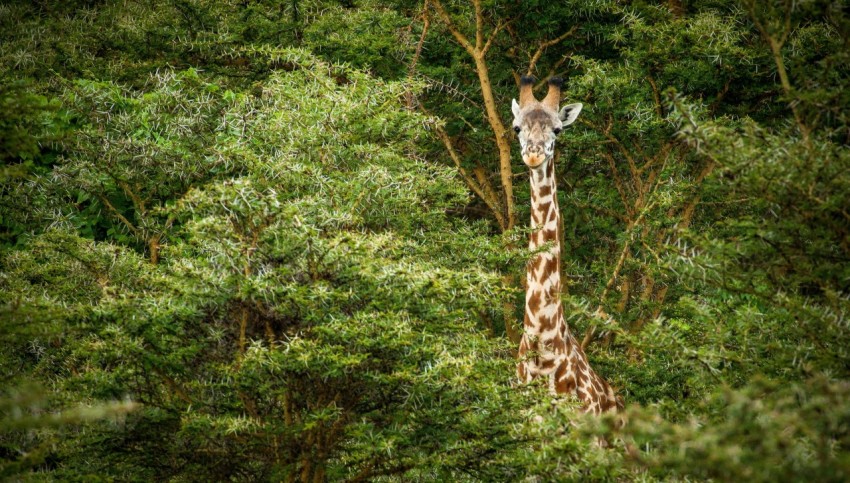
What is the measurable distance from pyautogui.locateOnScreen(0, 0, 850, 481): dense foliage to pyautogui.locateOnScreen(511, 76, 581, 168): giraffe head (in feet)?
3.88

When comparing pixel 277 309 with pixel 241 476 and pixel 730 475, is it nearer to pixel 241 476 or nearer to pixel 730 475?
pixel 241 476

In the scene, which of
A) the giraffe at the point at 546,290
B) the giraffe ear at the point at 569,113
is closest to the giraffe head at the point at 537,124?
the giraffe at the point at 546,290

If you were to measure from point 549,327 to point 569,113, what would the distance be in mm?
2653

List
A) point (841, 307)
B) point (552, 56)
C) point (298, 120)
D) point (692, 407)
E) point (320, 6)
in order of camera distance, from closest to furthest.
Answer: point (841, 307)
point (692, 407)
point (298, 120)
point (552, 56)
point (320, 6)

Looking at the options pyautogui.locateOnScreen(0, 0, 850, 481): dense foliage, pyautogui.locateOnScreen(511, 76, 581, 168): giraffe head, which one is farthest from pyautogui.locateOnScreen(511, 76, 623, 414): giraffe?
pyautogui.locateOnScreen(0, 0, 850, 481): dense foliage

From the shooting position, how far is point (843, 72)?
1126 centimetres

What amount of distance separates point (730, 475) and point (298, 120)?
713cm

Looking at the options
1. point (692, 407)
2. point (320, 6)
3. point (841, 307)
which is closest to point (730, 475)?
point (841, 307)

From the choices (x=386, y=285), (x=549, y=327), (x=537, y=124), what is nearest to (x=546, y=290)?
(x=549, y=327)

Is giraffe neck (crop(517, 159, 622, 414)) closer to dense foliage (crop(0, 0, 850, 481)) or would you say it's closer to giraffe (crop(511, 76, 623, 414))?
giraffe (crop(511, 76, 623, 414))

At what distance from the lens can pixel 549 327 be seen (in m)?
10.4

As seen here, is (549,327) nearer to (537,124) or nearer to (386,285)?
(537,124)

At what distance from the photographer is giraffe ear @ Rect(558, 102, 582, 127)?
11.2 metres

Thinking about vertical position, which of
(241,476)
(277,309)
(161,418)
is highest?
(277,309)
